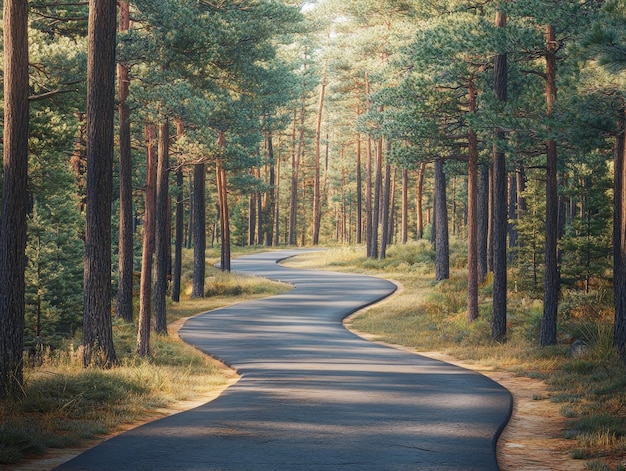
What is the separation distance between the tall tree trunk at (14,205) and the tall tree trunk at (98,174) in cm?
240

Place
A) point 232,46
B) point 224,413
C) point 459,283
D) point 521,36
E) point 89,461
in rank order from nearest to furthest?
1. point 89,461
2. point 224,413
3. point 521,36
4. point 232,46
5. point 459,283

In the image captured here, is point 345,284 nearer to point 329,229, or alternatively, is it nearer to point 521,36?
point 521,36

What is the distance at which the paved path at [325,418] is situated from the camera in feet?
28.1

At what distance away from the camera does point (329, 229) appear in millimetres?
119000

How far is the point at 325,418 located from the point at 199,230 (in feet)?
86.3

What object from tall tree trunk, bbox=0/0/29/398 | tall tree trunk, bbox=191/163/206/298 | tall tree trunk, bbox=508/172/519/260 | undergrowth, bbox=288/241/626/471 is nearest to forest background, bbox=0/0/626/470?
tall tree trunk, bbox=0/0/29/398

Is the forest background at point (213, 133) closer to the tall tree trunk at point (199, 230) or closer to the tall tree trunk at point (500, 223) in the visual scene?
the tall tree trunk at point (500, 223)

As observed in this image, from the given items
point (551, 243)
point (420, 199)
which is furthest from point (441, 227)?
point (420, 199)

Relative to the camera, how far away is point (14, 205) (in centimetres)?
1208

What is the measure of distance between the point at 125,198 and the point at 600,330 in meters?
12.9

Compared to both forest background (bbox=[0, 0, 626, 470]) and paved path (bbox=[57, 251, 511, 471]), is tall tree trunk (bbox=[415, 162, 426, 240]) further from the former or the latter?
paved path (bbox=[57, 251, 511, 471])

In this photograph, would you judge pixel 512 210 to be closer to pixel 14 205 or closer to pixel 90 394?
pixel 90 394

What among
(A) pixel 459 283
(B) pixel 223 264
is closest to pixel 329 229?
(B) pixel 223 264

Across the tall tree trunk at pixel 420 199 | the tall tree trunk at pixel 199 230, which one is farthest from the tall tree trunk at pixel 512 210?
the tall tree trunk at pixel 199 230
